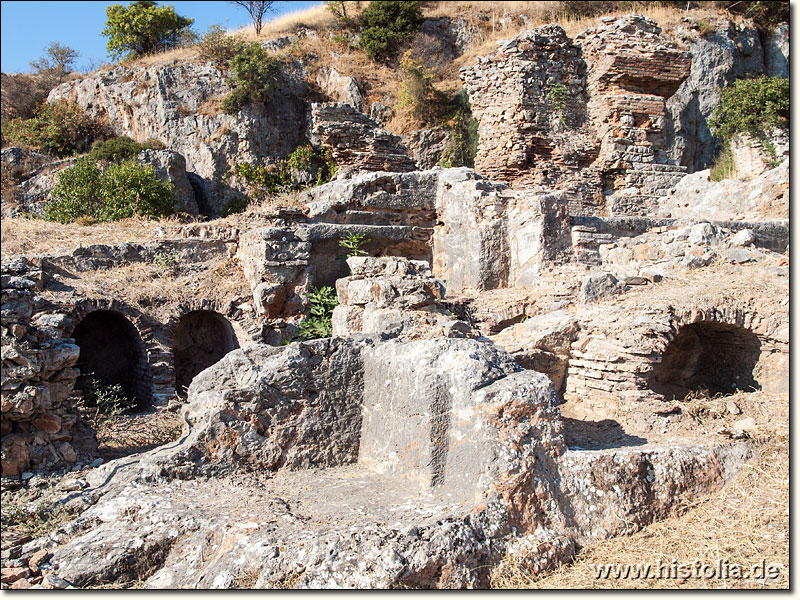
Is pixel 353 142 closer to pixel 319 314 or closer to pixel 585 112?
pixel 585 112

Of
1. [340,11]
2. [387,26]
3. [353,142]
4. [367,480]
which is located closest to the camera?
[367,480]

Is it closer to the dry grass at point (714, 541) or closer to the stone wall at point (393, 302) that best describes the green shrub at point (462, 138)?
the stone wall at point (393, 302)

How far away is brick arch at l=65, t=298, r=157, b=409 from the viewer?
28.2ft

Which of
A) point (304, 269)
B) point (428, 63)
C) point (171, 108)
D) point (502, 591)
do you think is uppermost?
point (428, 63)

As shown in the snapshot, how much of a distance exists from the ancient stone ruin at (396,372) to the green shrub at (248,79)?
483 cm

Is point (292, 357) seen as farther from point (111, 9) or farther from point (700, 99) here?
point (111, 9)

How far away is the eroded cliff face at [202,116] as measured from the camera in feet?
57.7

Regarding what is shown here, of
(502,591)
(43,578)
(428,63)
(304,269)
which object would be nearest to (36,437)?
(43,578)

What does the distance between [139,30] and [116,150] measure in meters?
8.18

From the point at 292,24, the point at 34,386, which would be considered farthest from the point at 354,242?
the point at 292,24

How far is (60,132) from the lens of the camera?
19344 mm

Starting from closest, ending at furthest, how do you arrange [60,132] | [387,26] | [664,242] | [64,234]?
[664,242]
[64,234]
[60,132]
[387,26]

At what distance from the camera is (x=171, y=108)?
18.5m

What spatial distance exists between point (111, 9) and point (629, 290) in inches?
898
